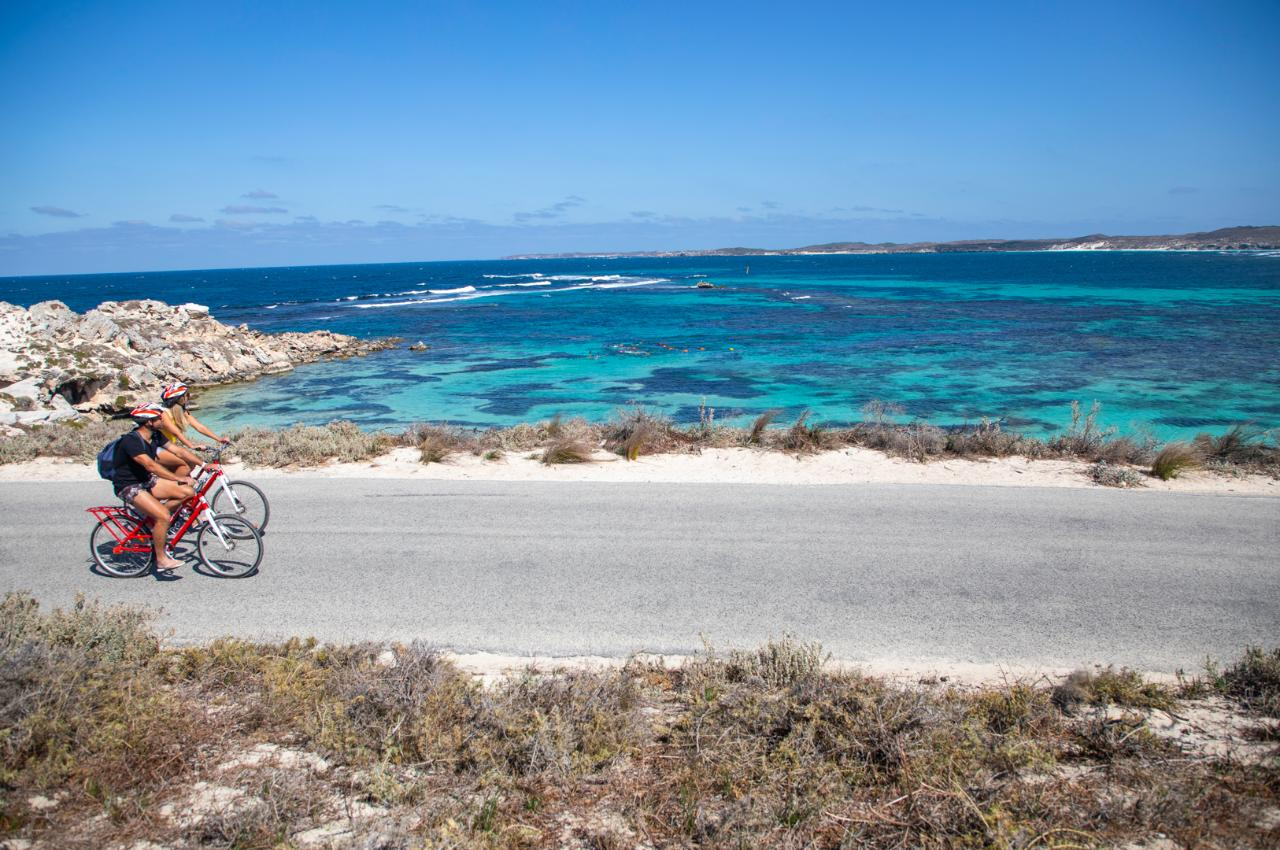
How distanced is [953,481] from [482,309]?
60033mm

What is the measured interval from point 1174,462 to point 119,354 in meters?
34.5

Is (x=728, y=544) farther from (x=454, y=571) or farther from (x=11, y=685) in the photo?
(x=11, y=685)

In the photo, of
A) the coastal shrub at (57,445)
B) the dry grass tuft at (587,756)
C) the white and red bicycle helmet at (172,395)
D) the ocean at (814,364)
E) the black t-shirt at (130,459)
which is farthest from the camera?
the ocean at (814,364)

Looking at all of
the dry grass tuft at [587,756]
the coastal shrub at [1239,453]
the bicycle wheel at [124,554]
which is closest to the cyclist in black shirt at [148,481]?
the bicycle wheel at [124,554]

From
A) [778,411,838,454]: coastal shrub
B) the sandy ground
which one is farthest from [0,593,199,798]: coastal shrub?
[778,411,838,454]: coastal shrub

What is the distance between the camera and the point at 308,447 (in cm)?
1245

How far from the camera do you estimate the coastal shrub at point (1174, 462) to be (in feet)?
35.6

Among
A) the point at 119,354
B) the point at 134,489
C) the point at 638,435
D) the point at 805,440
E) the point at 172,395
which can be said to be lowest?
the point at 805,440

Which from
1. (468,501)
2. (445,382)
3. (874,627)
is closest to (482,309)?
(445,382)

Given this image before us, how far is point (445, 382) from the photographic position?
3061 cm

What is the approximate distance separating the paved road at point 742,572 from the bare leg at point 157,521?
253 millimetres

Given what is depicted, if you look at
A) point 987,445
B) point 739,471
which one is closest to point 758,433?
point 739,471

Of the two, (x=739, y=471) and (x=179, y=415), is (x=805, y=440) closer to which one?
(x=739, y=471)

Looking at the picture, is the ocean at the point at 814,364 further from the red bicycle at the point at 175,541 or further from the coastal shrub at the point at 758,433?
the red bicycle at the point at 175,541
